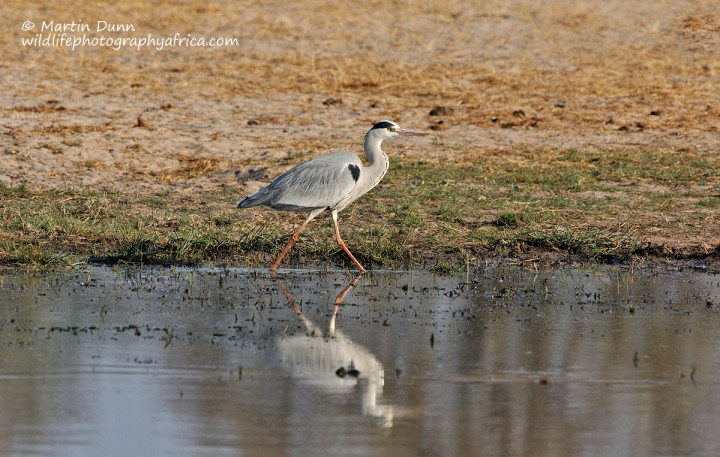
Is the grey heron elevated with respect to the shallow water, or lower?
elevated

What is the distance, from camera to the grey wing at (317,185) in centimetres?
1035

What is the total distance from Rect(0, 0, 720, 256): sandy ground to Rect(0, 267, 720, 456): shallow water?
3626 millimetres

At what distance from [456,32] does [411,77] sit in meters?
2.80

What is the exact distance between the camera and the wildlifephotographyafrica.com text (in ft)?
64.8

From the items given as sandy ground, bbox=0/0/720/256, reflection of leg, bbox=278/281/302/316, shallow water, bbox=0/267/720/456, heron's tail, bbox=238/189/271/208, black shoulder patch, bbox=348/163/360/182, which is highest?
sandy ground, bbox=0/0/720/256

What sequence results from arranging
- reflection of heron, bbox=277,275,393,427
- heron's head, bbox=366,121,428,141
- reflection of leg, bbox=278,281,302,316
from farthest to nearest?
1. heron's head, bbox=366,121,428,141
2. reflection of leg, bbox=278,281,302,316
3. reflection of heron, bbox=277,275,393,427

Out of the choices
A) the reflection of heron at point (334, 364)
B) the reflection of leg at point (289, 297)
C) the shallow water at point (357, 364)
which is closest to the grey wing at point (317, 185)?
the shallow water at point (357, 364)

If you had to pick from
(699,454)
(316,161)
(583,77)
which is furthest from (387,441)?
(583,77)

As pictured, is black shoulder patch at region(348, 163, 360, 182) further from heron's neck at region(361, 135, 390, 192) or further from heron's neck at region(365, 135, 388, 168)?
heron's neck at region(365, 135, 388, 168)

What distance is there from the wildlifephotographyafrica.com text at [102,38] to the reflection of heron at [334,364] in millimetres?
12690

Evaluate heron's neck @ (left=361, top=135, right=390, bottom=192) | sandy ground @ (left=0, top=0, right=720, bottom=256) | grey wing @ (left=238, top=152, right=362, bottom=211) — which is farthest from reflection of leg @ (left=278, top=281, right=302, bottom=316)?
sandy ground @ (left=0, top=0, right=720, bottom=256)

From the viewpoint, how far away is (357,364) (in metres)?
7.02

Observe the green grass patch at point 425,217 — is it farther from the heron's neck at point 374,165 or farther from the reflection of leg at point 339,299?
the reflection of leg at point 339,299

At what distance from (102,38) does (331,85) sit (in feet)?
15.0
